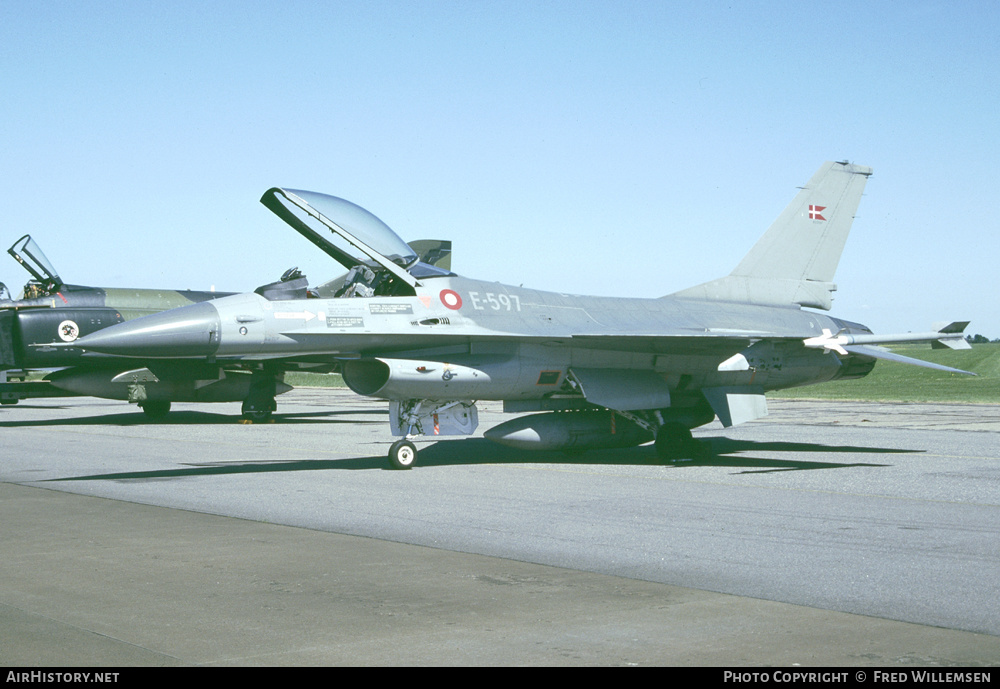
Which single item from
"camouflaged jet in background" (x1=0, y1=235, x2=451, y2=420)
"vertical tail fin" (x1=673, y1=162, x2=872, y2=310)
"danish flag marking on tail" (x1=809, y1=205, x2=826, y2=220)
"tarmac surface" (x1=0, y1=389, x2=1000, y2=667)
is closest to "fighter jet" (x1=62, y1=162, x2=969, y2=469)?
"vertical tail fin" (x1=673, y1=162, x2=872, y2=310)

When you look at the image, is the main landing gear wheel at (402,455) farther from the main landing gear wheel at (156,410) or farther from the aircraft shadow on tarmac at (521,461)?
the main landing gear wheel at (156,410)

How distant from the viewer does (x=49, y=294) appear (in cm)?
2445

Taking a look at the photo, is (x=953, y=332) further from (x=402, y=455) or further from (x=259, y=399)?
(x=259, y=399)

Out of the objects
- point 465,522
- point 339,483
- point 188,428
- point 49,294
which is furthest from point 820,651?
point 49,294

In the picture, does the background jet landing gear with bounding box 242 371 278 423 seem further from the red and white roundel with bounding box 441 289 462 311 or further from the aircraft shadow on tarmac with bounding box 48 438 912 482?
the red and white roundel with bounding box 441 289 462 311

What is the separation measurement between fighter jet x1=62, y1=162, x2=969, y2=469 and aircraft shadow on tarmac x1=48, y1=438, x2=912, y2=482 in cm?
48

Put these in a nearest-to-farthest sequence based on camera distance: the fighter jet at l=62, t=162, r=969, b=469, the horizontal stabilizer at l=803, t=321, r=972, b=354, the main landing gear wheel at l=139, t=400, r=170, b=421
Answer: the fighter jet at l=62, t=162, r=969, b=469 → the horizontal stabilizer at l=803, t=321, r=972, b=354 → the main landing gear wheel at l=139, t=400, r=170, b=421

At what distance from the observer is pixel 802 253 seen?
17656 mm

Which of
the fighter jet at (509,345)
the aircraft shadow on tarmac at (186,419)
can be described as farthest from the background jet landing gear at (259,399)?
the fighter jet at (509,345)

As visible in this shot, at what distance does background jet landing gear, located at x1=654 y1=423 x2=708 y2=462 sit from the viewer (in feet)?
48.8

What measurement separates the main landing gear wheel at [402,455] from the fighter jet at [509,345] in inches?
0.8

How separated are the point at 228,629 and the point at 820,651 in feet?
10.5

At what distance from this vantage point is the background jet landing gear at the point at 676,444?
14.9 metres
